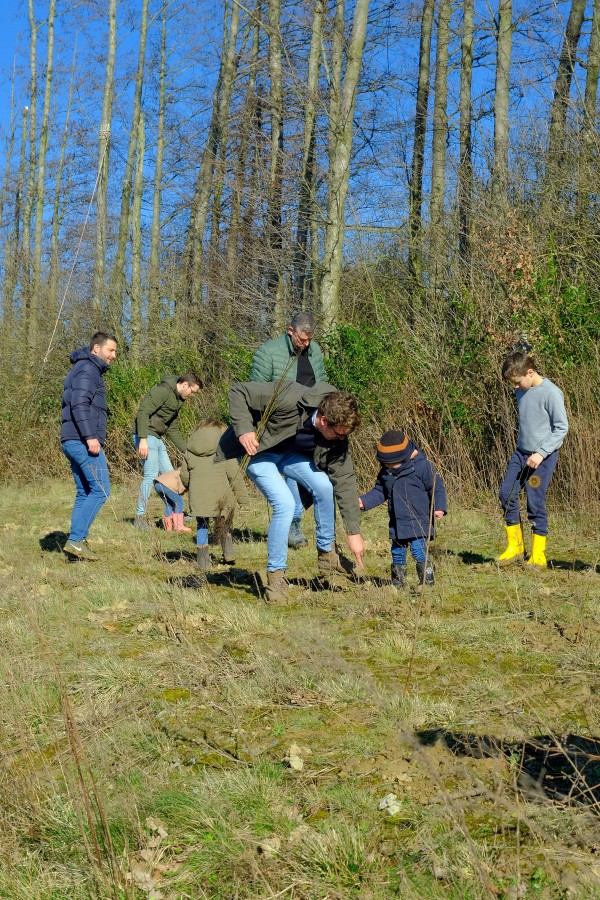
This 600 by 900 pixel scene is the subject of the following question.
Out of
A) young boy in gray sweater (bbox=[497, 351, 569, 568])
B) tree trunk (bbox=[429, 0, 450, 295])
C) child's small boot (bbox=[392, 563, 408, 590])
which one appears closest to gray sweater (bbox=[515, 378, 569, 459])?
young boy in gray sweater (bbox=[497, 351, 569, 568])

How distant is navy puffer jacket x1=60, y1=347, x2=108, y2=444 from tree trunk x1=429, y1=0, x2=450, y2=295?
20.1ft

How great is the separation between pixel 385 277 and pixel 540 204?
8.93 ft

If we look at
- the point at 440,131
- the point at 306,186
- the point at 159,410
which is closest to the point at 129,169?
the point at 306,186

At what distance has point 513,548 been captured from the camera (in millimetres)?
7645

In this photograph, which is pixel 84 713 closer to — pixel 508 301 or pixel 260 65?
pixel 508 301

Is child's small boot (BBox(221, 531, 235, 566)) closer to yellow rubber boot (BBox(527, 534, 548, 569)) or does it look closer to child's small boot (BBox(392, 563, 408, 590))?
child's small boot (BBox(392, 563, 408, 590))

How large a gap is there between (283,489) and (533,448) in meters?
2.33

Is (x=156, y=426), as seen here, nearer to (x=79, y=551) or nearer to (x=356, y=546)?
(x=79, y=551)

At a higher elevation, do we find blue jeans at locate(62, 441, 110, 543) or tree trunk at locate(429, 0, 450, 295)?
tree trunk at locate(429, 0, 450, 295)

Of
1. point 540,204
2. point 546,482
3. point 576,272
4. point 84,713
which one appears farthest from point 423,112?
point 84,713

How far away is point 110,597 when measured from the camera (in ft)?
21.7

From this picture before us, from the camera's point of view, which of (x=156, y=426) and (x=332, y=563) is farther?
(x=156, y=426)

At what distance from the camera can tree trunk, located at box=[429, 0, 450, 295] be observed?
13115 mm

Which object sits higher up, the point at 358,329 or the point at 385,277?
the point at 385,277
